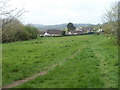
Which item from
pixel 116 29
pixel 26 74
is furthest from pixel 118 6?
pixel 26 74

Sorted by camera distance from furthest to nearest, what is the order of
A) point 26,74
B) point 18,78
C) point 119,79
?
point 26,74
point 18,78
point 119,79

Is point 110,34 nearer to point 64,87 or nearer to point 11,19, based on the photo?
point 11,19

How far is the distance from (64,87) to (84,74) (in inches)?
103

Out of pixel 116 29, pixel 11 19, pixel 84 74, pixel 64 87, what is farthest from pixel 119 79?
pixel 116 29

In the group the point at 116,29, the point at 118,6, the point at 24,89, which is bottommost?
the point at 24,89

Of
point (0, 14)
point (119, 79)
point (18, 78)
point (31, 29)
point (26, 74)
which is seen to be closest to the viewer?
point (119, 79)

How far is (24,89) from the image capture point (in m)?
8.14

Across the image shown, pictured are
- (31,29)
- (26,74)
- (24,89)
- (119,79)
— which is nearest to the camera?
(24,89)

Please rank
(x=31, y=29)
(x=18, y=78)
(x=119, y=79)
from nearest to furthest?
1. (x=119, y=79)
2. (x=18, y=78)
3. (x=31, y=29)

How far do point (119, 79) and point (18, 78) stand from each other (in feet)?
14.3

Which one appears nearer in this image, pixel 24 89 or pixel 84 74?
pixel 24 89

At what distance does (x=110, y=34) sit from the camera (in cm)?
3198

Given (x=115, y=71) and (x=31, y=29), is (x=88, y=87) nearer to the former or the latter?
(x=115, y=71)

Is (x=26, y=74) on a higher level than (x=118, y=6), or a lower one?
lower
